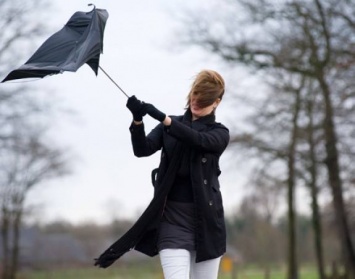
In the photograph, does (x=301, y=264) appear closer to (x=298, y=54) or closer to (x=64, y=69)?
(x=298, y=54)

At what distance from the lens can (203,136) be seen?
16.2ft

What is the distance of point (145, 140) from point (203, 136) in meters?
0.36

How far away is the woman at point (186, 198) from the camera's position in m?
4.94

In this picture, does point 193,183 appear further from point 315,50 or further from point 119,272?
point 119,272

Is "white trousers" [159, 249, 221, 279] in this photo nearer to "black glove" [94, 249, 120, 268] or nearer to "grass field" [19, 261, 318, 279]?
"black glove" [94, 249, 120, 268]

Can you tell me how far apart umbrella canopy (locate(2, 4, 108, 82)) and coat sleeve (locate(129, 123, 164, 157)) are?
44 centimetres

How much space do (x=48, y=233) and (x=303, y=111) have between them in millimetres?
42788

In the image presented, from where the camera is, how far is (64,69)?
4641mm

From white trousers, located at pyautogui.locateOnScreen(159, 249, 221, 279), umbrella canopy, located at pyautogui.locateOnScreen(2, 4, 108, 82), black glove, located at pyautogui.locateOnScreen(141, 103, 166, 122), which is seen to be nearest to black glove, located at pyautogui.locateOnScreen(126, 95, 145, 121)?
black glove, located at pyautogui.locateOnScreen(141, 103, 166, 122)

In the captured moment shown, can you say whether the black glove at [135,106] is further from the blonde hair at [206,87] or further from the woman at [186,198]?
the blonde hair at [206,87]

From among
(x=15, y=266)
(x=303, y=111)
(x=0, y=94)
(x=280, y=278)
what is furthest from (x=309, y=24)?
(x=15, y=266)

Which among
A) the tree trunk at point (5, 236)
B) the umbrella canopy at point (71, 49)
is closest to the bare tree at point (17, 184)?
the tree trunk at point (5, 236)

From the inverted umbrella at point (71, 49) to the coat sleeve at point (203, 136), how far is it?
0.49 meters

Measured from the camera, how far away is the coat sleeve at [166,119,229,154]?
190 inches
